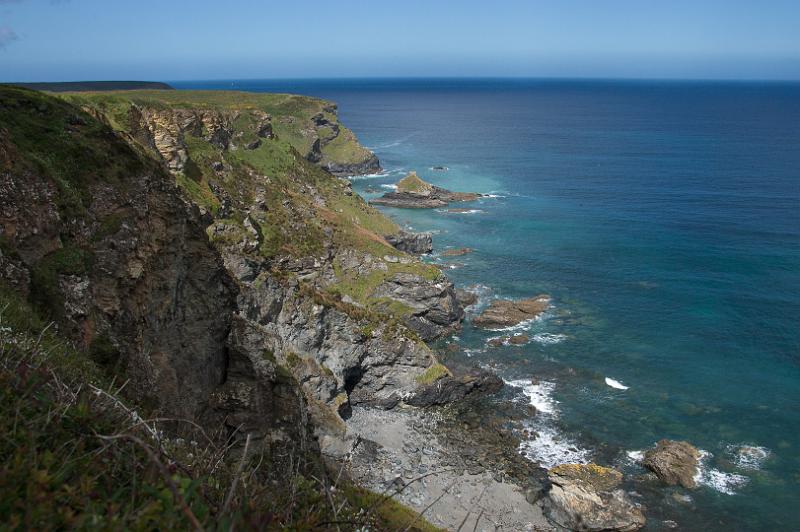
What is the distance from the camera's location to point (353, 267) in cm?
5966

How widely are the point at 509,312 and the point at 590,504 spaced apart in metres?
27.7

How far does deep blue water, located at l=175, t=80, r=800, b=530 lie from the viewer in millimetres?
39344

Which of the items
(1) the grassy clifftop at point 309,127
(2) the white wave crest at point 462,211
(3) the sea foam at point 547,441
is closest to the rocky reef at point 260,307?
(3) the sea foam at point 547,441

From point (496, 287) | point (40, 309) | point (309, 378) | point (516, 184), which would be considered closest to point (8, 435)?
point (40, 309)

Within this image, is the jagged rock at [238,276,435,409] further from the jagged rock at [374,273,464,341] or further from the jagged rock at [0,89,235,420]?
the jagged rock at [0,89,235,420]

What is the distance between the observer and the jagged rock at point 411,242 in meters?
77.3

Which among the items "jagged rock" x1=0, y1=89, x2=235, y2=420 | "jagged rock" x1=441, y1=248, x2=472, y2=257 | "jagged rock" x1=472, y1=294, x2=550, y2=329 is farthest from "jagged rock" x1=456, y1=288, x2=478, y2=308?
"jagged rock" x1=0, y1=89, x2=235, y2=420

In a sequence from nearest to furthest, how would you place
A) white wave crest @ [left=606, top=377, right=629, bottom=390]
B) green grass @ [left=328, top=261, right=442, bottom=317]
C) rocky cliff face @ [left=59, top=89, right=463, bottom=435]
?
rocky cliff face @ [left=59, top=89, right=463, bottom=435] → white wave crest @ [left=606, top=377, right=629, bottom=390] → green grass @ [left=328, top=261, right=442, bottom=317]

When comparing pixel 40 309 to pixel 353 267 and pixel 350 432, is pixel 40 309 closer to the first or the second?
pixel 350 432

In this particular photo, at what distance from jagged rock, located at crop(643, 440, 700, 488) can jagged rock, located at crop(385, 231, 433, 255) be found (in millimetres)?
44888

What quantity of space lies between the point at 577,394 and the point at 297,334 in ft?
75.7

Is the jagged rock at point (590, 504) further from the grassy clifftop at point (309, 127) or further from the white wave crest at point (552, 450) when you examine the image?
the grassy clifftop at point (309, 127)

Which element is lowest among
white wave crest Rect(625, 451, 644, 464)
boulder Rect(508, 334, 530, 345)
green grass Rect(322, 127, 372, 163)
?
white wave crest Rect(625, 451, 644, 464)

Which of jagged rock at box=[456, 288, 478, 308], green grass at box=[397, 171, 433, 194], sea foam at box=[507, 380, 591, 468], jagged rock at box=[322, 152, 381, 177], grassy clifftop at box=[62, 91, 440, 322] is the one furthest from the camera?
jagged rock at box=[322, 152, 381, 177]
